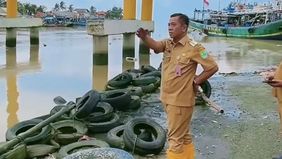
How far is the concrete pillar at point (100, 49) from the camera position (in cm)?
1948

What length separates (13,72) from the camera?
18.2m

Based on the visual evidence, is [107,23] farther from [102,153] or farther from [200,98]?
[102,153]

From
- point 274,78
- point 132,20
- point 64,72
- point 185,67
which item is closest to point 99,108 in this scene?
point 185,67

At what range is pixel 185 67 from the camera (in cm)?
414

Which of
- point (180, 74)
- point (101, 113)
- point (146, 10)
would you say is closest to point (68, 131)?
point (101, 113)

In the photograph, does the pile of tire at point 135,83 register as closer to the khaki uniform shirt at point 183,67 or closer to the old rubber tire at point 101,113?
the old rubber tire at point 101,113

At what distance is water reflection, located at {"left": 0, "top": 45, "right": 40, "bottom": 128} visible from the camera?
409 inches

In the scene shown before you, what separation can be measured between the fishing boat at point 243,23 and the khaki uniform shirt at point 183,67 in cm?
4211

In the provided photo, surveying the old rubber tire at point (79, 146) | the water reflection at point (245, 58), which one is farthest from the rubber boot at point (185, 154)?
the water reflection at point (245, 58)

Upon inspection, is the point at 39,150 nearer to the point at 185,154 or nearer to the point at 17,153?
the point at 17,153

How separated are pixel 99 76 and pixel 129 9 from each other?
5.63 metres

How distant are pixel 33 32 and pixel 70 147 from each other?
91.3 feet

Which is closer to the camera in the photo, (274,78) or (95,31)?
(274,78)

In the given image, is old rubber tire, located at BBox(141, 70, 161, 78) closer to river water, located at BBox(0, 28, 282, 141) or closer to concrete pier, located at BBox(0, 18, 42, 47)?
river water, located at BBox(0, 28, 282, 141)
